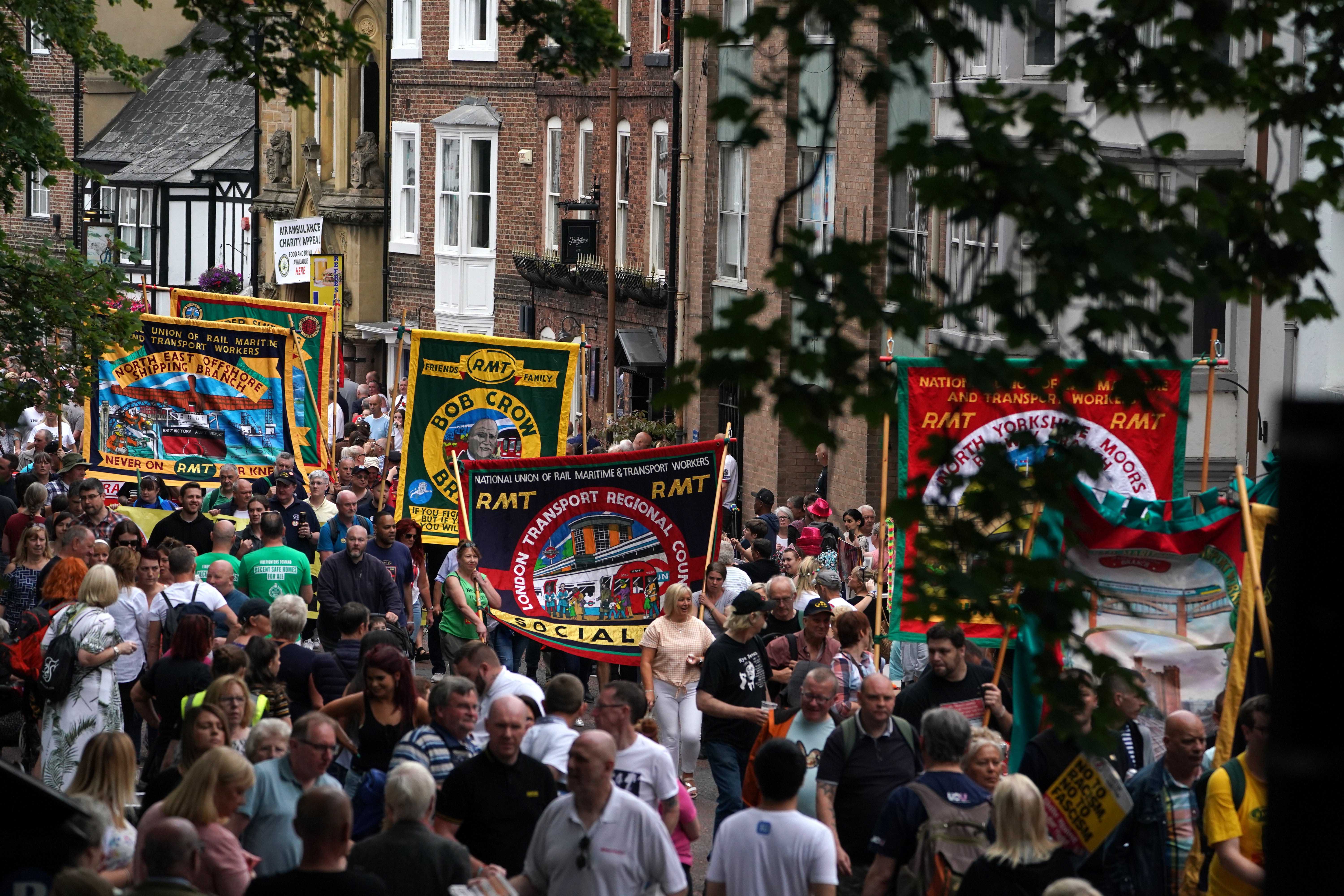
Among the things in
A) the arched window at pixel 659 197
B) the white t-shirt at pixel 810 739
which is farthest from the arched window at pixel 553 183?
the white t-shirt at pixel 810 739

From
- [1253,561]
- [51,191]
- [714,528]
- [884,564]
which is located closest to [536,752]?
[1253,561]

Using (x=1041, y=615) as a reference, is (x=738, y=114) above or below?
above

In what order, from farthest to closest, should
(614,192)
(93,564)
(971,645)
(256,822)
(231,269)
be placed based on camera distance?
(231,269) → (614,192) → (93,564) → (971,645) → (256,822)

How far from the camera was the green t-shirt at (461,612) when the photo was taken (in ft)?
43.0

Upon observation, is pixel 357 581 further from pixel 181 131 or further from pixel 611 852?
pixel 181 131

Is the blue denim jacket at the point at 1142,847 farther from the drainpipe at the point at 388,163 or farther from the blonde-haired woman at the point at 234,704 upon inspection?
the drainpipe at the point at 388,163

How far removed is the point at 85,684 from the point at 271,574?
9.75 ft

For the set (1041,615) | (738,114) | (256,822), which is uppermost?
(738,114)

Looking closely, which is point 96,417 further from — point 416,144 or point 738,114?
point 416,144

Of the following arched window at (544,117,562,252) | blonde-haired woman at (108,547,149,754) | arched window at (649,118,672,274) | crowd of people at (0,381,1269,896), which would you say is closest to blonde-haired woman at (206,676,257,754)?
crowd of people at (0,381,1269,896)

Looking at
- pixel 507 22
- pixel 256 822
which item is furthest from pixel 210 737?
pixel 507 22

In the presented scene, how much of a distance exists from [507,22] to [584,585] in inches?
196

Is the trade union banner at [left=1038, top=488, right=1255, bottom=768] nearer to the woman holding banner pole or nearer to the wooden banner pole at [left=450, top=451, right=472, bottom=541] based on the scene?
the woman holding banner pole

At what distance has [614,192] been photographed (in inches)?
1291
